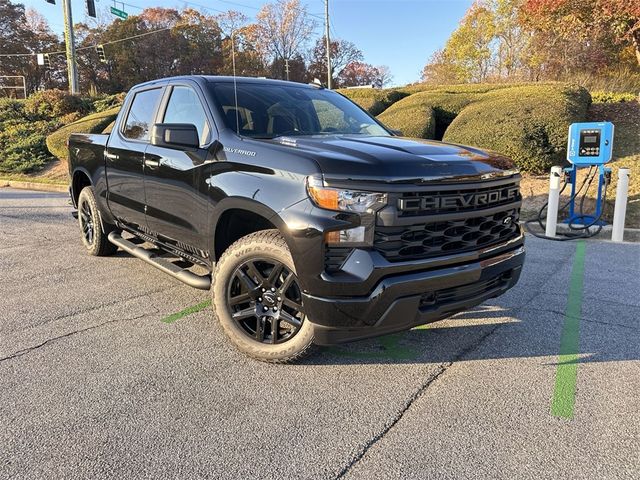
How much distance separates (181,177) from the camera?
3809 mm

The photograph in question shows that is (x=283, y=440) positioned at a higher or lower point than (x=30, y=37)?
lower

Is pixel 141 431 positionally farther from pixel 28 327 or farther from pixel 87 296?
pixel 87 296

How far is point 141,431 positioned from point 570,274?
458 centimetres

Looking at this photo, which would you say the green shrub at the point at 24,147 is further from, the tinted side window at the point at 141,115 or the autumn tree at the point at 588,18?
the autumn tree at the point at 588,18

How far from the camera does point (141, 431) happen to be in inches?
102

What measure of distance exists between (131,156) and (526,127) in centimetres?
785

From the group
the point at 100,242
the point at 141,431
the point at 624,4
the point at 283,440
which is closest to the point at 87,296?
the point at 100,242

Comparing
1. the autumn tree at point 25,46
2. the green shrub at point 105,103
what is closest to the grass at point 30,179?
the green shrub at point 105,103

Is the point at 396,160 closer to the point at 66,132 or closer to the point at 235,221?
the point at 235,221

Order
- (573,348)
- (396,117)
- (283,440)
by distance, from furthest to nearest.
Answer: (396,117)
(573,348)
(283,440)

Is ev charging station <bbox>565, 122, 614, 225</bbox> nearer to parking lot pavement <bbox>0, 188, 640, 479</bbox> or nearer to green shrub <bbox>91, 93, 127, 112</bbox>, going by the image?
parking lot pavement <bbox>0, 188, 640, 479</bbox>

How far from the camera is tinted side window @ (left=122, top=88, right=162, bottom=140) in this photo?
455cm

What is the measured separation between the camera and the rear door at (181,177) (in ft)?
11.9

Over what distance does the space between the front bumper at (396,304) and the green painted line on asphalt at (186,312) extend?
1.69 metres
